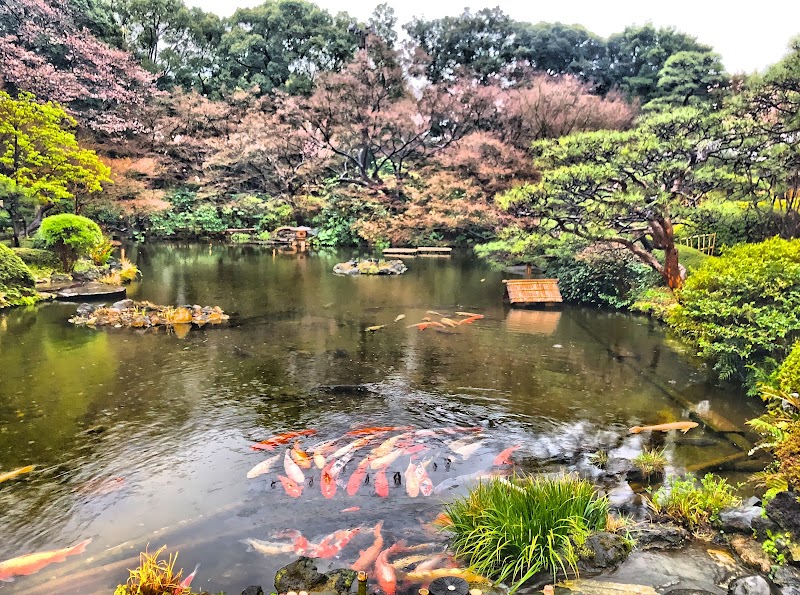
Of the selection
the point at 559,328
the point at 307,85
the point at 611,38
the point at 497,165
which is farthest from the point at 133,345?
the point at 611,38

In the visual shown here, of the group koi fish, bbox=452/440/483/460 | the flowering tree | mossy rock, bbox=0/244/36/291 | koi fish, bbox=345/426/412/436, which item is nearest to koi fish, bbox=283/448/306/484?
koi fish, bbox=345/426/412/436

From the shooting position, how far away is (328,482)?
16.6 feet

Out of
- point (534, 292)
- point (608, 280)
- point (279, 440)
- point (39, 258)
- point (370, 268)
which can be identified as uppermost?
point (39, 258)

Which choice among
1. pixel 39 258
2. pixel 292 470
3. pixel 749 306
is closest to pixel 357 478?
pixel 292 470

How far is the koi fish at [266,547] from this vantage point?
158 inches

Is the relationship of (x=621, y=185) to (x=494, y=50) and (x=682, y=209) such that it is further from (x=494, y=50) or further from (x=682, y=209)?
(x=494, y=50)

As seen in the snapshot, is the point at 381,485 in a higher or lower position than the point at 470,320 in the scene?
lower

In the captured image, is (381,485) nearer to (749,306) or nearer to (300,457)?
(300,457)

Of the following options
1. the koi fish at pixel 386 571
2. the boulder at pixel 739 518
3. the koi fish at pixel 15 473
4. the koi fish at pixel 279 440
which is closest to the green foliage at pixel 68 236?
the koi fish at pixel 15 473

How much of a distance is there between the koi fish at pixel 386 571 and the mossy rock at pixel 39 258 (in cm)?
1397

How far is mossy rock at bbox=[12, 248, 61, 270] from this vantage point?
13.9 m

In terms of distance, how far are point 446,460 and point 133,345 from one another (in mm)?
6689

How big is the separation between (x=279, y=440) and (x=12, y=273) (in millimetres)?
10085

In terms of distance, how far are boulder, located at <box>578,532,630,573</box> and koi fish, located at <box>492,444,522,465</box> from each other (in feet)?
6.23
